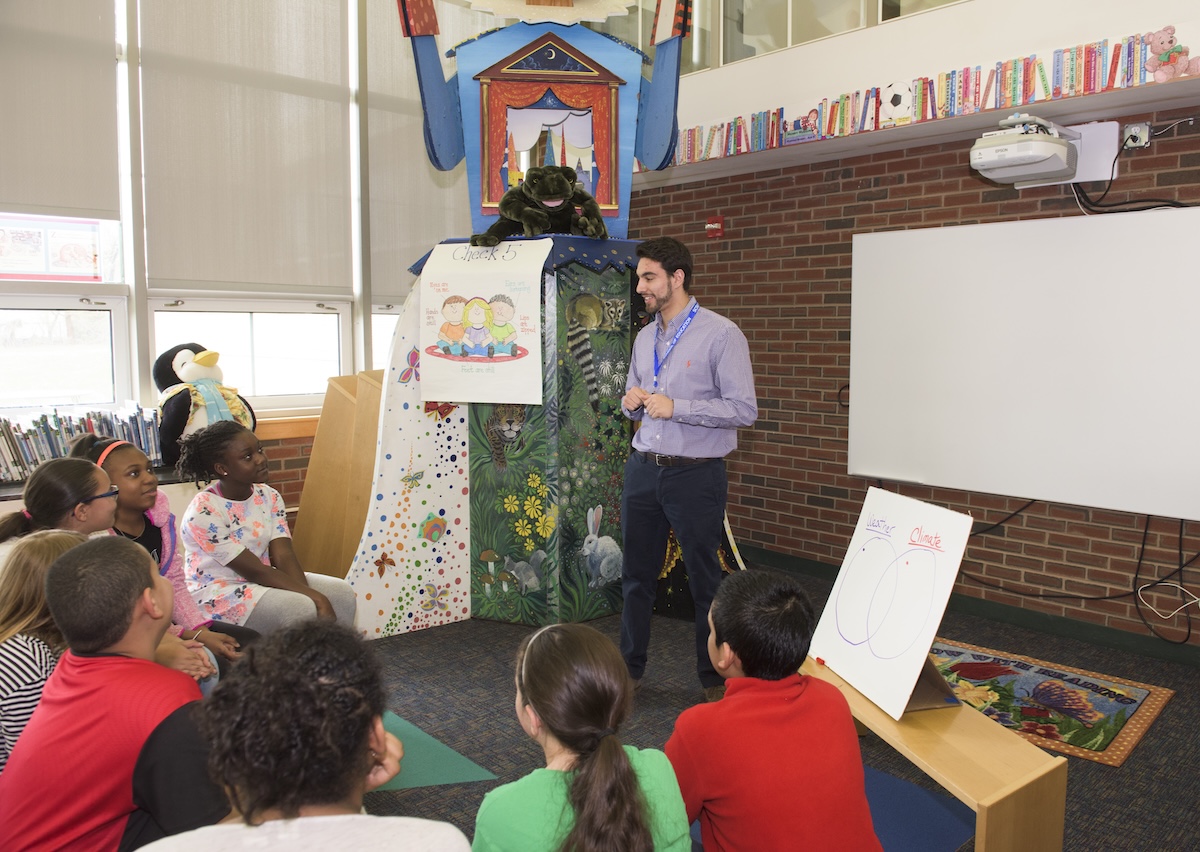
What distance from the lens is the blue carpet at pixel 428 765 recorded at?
8.87 ft

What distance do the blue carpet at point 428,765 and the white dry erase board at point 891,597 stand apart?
112 cm

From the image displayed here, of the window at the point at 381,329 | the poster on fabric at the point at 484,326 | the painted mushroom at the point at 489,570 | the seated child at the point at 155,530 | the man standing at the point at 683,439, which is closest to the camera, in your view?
the seated child at the point at 155,530

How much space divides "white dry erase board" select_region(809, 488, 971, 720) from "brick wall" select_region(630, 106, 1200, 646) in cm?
218

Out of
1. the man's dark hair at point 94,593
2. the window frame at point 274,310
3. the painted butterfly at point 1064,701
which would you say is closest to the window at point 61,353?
the window frame at point 274,310

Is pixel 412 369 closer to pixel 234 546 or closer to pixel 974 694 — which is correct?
pixel 234 546

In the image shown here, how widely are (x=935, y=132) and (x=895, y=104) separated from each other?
250 millimetres

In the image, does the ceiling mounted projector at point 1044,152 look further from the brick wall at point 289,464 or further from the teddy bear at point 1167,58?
the brick wall at point 289,464

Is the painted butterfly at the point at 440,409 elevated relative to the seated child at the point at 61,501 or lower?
elevated

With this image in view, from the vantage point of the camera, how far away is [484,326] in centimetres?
386

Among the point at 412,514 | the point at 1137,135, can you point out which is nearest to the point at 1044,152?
the point at 1137,135

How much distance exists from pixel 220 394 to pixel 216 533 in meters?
1.43

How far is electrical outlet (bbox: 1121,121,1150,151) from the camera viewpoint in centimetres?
376

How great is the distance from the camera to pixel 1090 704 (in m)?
3.28

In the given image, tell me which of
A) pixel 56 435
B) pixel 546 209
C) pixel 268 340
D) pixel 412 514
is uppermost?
pixel 546 209
